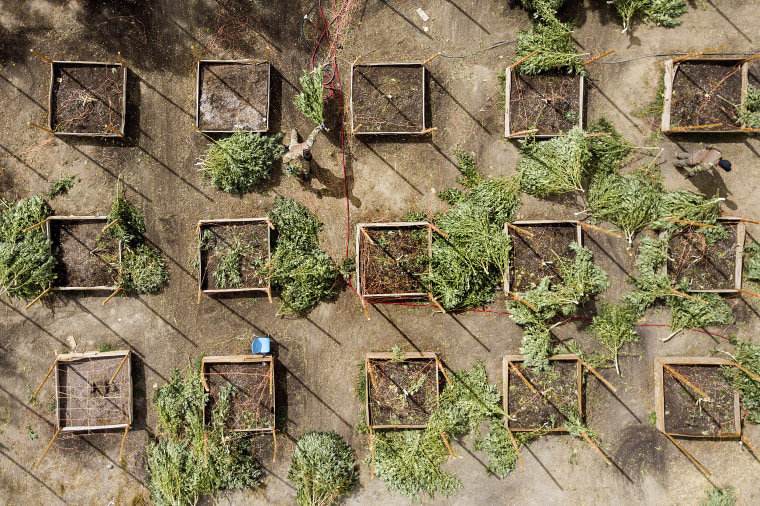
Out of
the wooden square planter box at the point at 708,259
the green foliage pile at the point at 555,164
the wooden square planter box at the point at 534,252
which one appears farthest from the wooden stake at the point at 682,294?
the green foliage pile at the point at 555,164

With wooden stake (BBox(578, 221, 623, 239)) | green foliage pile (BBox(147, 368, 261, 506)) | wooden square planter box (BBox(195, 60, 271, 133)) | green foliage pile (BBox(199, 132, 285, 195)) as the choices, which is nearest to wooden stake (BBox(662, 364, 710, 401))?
wooden stake (BBox(578, 221, 623, 239))

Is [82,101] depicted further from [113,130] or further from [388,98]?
[388,98]

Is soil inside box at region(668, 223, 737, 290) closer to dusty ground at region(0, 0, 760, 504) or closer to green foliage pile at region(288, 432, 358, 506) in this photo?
dusty ground at region(0, 0, 760, 504)

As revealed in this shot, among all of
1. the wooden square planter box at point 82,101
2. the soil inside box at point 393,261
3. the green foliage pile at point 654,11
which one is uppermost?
the green foliage pile at point 654,11

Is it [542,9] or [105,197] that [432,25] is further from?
[105,197]

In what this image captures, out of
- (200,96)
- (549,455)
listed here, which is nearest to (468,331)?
(549,455)

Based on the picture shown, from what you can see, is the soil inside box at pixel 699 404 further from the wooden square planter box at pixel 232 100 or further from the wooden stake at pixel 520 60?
the wooden square planter box at pixel 232 100

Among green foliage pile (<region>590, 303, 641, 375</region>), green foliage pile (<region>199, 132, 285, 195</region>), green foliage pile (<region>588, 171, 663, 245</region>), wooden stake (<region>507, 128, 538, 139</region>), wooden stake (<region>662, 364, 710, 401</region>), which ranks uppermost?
wooden stake (<region>507, 128, 538, 139</region>)
